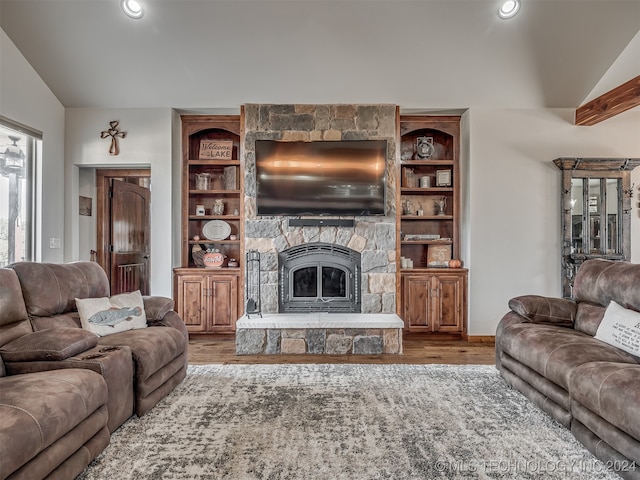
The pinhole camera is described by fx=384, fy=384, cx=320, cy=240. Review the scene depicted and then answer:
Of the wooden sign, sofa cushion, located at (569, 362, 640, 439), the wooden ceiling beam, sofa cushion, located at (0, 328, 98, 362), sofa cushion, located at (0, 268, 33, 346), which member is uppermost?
the wooden ceiling beam

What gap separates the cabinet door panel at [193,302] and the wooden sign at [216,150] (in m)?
1.50

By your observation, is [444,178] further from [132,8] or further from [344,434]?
[132,8]

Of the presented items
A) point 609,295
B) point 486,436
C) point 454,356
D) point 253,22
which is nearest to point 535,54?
point 609,295

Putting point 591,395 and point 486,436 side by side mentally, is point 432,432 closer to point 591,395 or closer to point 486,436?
point 486,436

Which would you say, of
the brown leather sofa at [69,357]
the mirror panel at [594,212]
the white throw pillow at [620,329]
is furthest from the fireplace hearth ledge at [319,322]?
the mirror panel at [594,212]

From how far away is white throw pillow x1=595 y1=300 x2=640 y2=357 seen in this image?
2.30 metres

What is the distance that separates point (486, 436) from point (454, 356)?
5.57ft

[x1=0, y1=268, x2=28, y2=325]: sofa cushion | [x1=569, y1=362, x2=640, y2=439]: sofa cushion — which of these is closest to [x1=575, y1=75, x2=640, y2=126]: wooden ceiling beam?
[x1=569, y1=362, x2=640, y2=439]: sofa cushion

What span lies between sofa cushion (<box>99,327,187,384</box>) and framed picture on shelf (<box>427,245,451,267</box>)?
3.05 metres

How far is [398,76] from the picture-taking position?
4.09 m

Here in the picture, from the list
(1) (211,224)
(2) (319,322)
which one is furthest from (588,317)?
(1) (211,224)

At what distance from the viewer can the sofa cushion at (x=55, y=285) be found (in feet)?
7.82

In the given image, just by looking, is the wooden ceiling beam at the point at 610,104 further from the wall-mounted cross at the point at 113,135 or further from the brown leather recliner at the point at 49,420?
the wall-mounted cross at the point at 113,135

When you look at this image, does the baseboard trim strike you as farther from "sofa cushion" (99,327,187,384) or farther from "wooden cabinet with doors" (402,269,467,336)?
"sofa cushion" (99,327,187,384)
